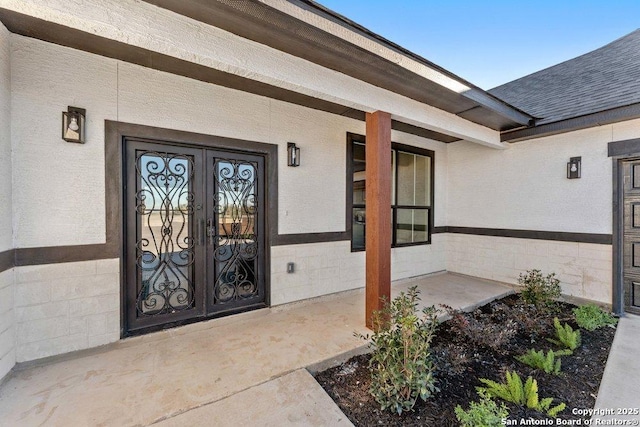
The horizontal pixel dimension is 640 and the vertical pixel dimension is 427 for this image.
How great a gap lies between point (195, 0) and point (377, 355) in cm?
289

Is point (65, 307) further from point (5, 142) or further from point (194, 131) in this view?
point (194, 131)

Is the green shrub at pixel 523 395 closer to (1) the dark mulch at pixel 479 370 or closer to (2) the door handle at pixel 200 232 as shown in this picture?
(1) the dark mulch at pixel 479 370

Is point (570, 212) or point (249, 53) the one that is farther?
point (570, 212)

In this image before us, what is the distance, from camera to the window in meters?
4.59

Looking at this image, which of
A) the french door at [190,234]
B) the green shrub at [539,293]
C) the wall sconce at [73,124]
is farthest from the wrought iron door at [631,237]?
the wall sconce at [73,124]

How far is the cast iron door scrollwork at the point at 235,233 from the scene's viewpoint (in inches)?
132

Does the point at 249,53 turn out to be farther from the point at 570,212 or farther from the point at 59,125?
the point at 570,212

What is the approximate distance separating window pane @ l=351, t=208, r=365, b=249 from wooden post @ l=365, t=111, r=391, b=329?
144cm

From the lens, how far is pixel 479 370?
98.7 inches

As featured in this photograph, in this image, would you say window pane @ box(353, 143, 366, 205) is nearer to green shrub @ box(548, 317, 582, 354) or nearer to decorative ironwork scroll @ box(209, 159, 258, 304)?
decorative ironwork scroll @ box(209, 159, 258, 304)

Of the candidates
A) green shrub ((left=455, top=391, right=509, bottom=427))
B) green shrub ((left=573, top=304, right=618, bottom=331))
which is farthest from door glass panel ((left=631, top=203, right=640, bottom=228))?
green shrub ((left=455, top=391, right=509, bottom=427))

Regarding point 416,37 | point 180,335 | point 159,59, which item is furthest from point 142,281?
point 416,37

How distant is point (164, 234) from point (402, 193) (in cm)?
420

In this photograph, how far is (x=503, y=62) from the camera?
6.76 m
